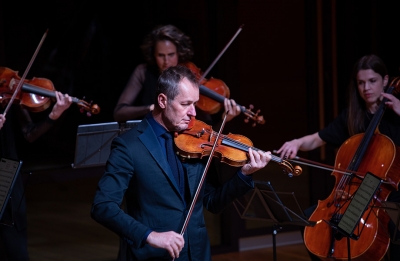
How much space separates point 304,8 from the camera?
4883 mm

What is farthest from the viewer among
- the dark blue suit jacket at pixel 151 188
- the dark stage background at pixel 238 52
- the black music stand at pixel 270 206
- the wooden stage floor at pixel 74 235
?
the wooden stage floor at pixel 74 235

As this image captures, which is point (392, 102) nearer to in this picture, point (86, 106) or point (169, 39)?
point (169, 39)

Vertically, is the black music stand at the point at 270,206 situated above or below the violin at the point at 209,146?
below

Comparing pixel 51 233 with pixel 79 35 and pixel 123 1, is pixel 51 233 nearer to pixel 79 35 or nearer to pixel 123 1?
pixel 79 35

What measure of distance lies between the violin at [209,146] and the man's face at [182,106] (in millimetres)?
76

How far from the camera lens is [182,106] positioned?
7.76 feet

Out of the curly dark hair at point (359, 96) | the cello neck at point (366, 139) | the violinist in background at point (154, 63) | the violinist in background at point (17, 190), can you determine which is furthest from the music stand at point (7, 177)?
the curly dark hair at point (359, 96)

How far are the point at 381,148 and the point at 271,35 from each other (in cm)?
175

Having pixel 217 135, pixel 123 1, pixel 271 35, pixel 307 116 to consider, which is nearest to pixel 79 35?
pixel 123 1

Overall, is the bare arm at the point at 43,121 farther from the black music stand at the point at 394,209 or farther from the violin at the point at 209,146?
the black music stand at the point at 394,209

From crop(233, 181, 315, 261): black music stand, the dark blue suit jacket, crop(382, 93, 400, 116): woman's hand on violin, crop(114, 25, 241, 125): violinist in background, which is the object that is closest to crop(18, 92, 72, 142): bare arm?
crop(114, 25, 241, 125): violinist in background

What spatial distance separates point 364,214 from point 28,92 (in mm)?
1915

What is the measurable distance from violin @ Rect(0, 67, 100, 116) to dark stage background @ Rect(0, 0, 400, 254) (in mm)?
585

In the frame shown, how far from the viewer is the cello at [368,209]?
10.7 ft
